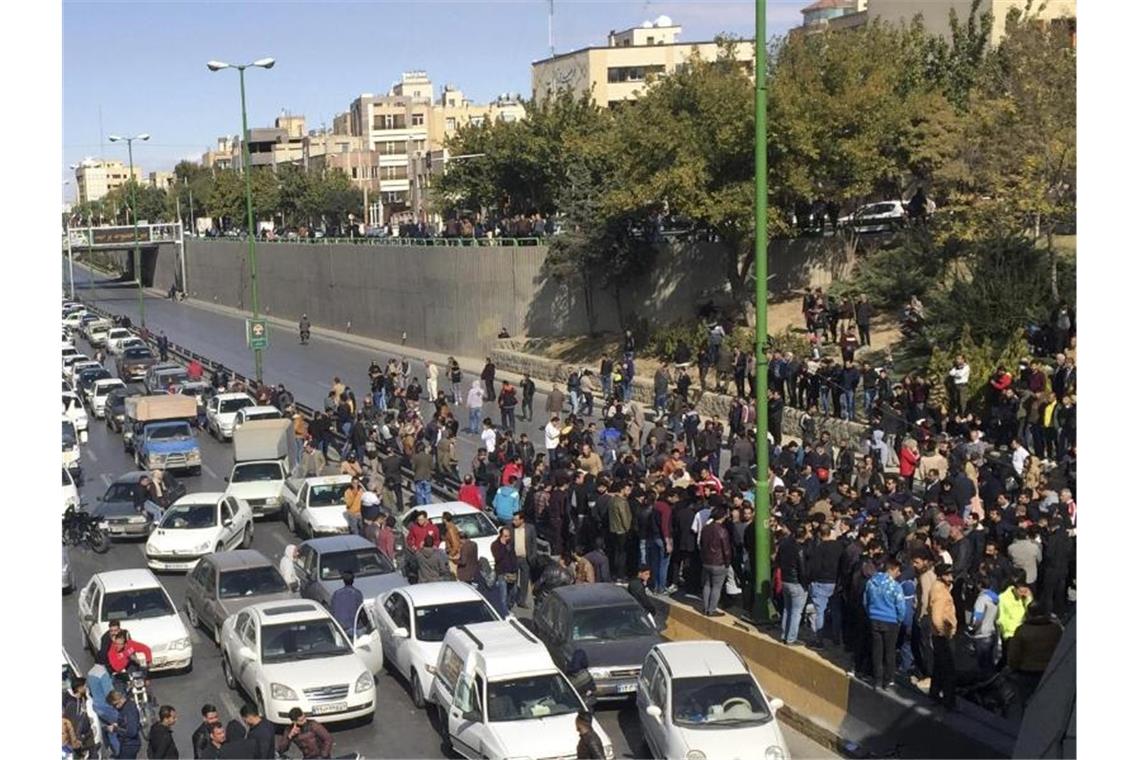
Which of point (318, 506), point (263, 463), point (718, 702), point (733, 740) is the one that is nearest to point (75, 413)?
point (263, 463)

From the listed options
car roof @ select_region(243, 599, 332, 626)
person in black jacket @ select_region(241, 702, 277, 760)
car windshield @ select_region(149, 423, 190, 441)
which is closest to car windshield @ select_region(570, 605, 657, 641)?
car roof @ select_region(243, 599, 332, 626)

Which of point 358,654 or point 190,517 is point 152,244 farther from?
point 358,654

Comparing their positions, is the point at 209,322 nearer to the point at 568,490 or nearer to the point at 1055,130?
the point at 1055,130

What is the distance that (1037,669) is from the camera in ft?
42.0

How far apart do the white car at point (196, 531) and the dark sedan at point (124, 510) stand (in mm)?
1882

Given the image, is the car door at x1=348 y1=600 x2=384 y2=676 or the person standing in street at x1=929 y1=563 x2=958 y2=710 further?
the car door at x1=348 y1=600 x2=384 y2=676

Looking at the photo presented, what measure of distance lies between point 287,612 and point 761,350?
19.6 ft

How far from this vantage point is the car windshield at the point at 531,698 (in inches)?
571

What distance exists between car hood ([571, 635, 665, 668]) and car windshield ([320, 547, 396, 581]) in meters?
4.78

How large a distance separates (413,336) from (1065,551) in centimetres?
4658

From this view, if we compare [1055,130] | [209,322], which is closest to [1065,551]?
[1055,130]

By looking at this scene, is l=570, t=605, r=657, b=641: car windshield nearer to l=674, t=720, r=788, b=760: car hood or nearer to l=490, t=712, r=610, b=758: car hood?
l=490, t=712, r=610, b=758: car hood

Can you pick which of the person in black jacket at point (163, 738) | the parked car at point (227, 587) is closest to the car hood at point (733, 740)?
the person in black jacket at point (163, 738)

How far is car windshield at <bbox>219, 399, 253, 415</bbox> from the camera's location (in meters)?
38.3
